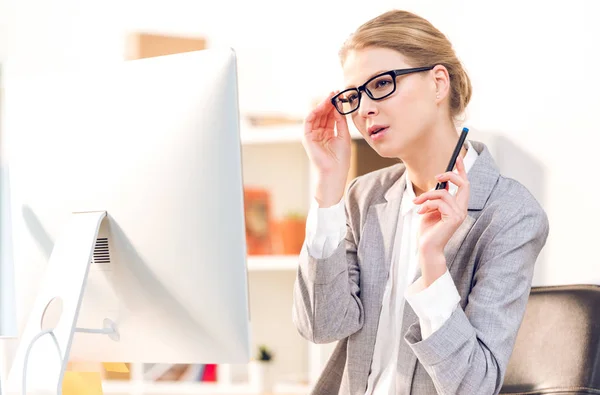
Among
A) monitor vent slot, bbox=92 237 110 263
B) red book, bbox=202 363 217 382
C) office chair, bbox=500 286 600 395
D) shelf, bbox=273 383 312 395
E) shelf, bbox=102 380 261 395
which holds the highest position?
monitor vent slot, bbox=92 237 110 263

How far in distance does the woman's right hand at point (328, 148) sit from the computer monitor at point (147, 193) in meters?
0.47

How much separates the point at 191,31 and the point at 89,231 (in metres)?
2.40

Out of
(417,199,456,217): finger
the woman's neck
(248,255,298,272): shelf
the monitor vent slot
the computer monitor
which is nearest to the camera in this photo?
the computer monitor

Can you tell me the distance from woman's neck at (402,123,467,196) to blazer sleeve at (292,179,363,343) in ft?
0.70

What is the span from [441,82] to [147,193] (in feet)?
2.21

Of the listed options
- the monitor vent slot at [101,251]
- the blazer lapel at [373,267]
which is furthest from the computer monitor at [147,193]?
the blazer lapel at [373,267]

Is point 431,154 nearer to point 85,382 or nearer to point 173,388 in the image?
point 85,382

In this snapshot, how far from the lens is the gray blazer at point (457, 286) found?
128 centimetres

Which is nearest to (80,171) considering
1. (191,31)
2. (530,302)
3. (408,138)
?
(408,138)

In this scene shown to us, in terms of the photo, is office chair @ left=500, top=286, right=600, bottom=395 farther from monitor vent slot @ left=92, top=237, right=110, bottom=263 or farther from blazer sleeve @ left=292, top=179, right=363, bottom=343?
monitor vent slot @ left=92, top=237, right=110, bottom=263

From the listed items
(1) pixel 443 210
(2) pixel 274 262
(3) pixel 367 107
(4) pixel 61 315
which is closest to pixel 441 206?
(1) pixel 443 210

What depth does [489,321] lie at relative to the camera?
1318mm

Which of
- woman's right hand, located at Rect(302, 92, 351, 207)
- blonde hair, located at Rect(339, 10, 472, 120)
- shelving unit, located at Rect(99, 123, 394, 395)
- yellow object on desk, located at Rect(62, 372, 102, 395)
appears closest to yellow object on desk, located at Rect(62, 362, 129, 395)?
yellow object on desk, located at Rect(62, 372, 102, 395)

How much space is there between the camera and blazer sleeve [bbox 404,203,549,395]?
4.15ft
